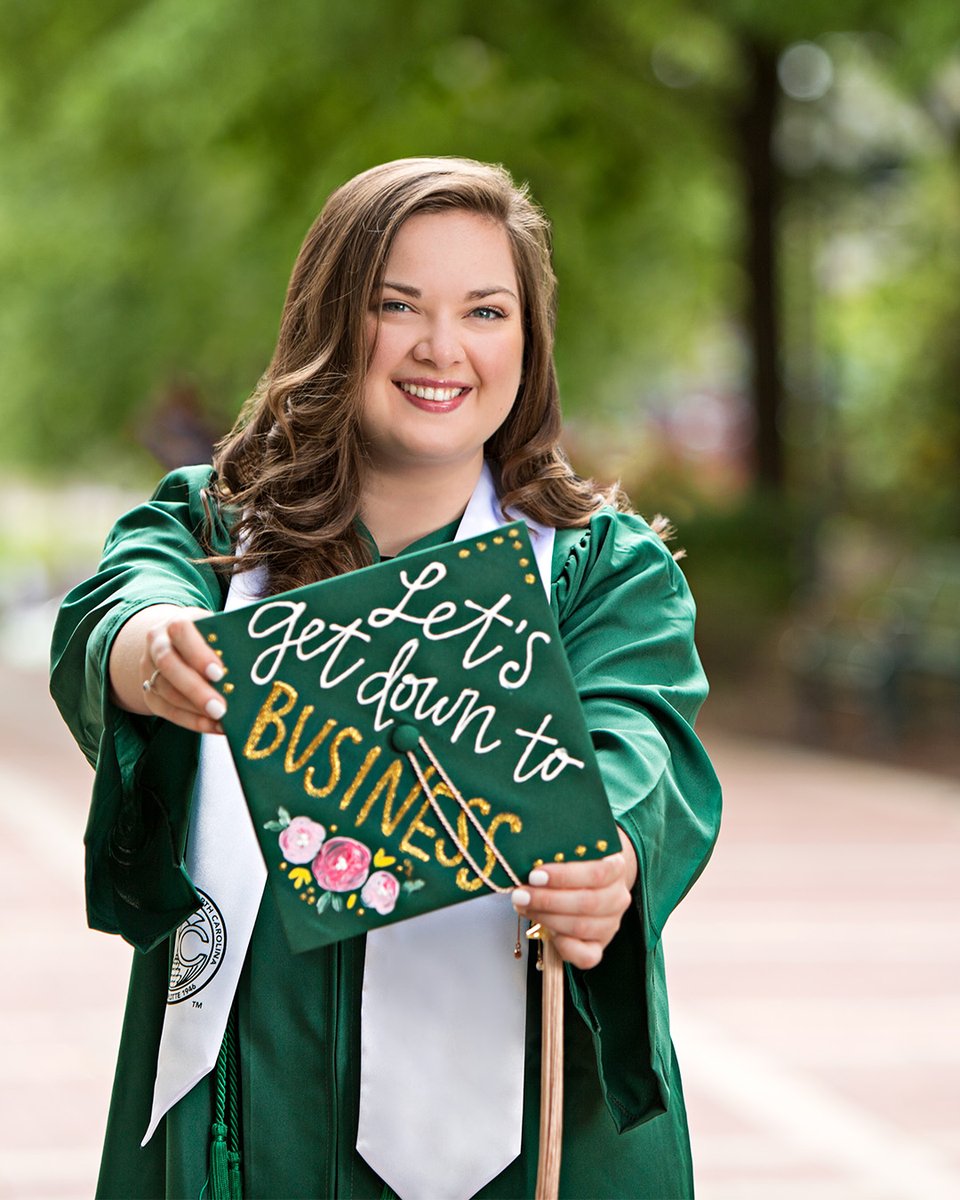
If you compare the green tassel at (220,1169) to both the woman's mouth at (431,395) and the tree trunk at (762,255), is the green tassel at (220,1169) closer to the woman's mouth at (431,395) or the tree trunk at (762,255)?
the woman's mouth at (431,395)

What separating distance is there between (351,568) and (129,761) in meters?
0.32

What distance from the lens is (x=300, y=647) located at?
6.03ft

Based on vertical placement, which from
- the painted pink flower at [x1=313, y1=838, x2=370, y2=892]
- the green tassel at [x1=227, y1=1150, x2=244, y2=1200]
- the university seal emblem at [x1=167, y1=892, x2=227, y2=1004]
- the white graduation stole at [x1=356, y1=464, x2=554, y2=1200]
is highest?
the painted pink flower at [x1=313, y1=838, x2=370, y2=892]

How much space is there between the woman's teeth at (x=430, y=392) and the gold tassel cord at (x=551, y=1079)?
0.59m

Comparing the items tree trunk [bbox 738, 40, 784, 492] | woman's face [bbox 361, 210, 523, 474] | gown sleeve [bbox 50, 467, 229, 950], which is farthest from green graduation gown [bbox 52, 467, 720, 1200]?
tree trunk [bbox 738, 40, 784, 492]

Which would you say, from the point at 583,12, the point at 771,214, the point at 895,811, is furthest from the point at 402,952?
the point at 771,214

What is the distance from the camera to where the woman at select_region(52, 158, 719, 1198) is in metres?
1.96

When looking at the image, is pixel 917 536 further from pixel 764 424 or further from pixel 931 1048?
pixel 931 1048

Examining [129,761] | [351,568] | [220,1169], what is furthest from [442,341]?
[220,1169]

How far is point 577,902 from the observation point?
1.84m

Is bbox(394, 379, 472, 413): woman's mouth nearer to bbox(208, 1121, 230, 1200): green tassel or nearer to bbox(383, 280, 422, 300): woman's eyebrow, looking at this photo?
bbox(383, 280, 422, 300): woman's eyebrow

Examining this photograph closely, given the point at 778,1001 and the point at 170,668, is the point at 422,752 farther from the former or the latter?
the point at 778,1001

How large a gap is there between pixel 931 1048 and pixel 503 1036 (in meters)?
4.27

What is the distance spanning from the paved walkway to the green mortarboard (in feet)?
10.2
